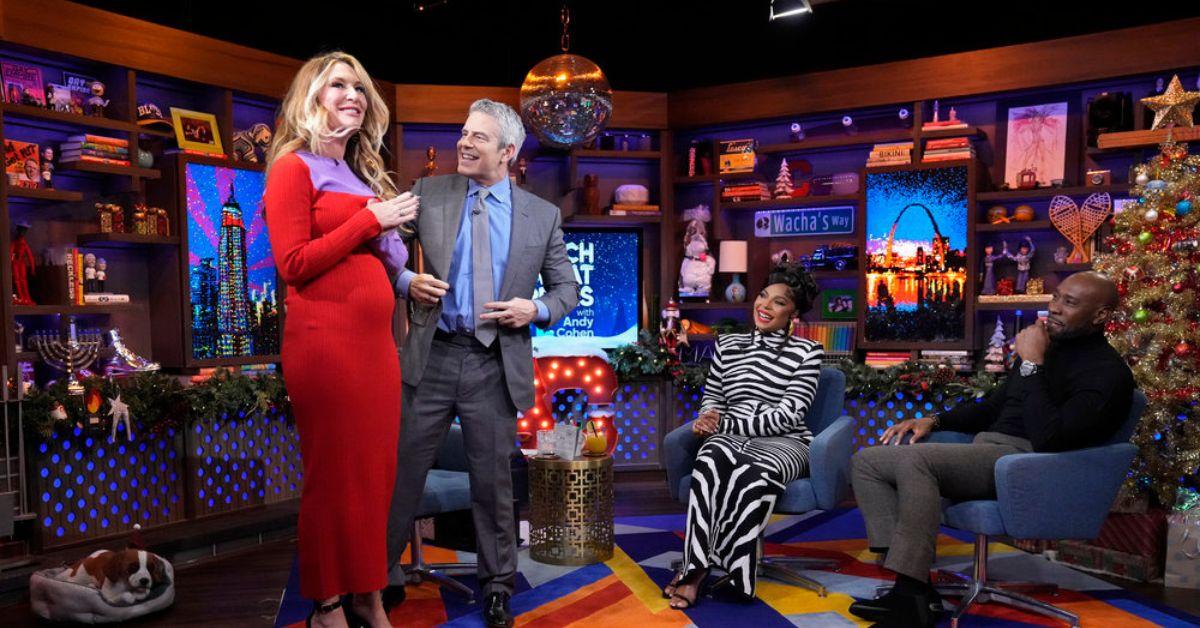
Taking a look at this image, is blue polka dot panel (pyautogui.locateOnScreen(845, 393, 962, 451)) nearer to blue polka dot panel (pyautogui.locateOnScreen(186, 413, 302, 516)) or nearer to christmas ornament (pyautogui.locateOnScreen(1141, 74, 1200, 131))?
christmas ornament (pyautogui.locateOnScreen(1141, 74, 1200, 131))

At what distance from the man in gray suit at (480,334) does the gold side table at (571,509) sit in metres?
0.78

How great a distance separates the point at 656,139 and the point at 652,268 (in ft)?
3.14

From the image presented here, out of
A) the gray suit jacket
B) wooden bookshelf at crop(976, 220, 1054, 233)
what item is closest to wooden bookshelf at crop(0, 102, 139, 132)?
the gray suit jacket

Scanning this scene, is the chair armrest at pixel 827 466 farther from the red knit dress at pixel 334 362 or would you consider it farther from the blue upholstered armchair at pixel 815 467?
the red knit dress at pixel 334 362

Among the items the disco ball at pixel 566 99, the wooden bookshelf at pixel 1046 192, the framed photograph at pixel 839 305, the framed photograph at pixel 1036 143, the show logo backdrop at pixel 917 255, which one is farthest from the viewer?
the framed photograph at pixel 839 305

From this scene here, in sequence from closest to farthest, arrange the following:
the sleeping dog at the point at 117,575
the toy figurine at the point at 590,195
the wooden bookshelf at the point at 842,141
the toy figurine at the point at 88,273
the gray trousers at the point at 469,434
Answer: the gray trousers at the point at 469,434, the sleeping dog at the point at 117,575, the toy figurine at the point at 88,273, the wooden bookshelf at the point at 842,141, the toy figurine at the point at 590,195

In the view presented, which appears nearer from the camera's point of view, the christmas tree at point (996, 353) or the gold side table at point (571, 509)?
the gold side table at point (571, 509)

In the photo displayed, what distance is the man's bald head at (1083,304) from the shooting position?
323cm

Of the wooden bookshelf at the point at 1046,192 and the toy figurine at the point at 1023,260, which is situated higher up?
the wooden bookshelf at the point at 1046,192

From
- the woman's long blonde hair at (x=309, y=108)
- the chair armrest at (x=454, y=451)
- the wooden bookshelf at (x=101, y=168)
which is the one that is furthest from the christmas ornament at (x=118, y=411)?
the woman's long blonde hair at (x=309, y=108)

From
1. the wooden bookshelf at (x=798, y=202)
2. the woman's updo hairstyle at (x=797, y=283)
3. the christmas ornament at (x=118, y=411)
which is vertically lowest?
the christmas ornament at (x=118, y=411)

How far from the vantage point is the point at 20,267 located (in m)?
4.83

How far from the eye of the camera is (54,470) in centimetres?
431

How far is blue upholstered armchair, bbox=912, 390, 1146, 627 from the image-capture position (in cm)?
312
